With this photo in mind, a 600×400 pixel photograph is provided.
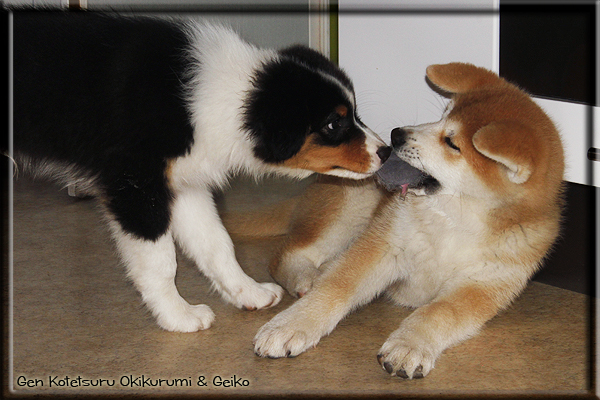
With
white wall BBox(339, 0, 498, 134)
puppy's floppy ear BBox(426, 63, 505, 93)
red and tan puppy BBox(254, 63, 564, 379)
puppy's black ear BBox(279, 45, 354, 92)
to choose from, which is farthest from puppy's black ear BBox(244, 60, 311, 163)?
white wall BBox(339, 0, 498, 134)

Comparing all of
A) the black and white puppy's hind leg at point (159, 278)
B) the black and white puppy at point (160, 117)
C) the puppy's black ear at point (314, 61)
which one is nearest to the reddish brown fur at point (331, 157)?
the black and white puppy at point (160, 117)

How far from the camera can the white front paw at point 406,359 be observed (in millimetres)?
2059

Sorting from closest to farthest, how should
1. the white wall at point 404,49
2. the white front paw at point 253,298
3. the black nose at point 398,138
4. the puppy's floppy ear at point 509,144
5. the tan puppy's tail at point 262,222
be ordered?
the puppy's floppy ear at point 509,144 → the black nose at point 398,138 → the white front paw at point 253,298 → the white wall at point 404,49 → the tan puppy's tail at point 262,222

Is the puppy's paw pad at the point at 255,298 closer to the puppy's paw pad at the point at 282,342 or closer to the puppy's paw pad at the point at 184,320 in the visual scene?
the puppy's paw pad at the point at 184,320

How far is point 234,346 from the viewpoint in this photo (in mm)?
2250

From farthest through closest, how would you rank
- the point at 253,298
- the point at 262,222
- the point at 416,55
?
the point at 262,222 → the point at 416,55 → the point at 253,298

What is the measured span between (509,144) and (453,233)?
18.5 inches

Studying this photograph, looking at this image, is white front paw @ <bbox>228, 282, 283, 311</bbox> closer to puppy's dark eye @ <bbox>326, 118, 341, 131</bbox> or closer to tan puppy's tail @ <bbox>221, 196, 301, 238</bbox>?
tan puppy's tail @ <bbox>221, 196, 301, 238</bbox>

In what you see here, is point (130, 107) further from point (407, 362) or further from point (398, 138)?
point (407, 362)

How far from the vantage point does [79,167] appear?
226 centimetres

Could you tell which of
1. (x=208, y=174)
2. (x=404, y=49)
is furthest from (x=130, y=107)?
(x=404, y=49)

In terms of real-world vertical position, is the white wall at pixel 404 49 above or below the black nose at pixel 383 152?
above

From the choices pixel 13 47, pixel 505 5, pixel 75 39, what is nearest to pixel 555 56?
pixel 505 5

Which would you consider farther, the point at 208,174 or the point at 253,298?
the point at 253,298
